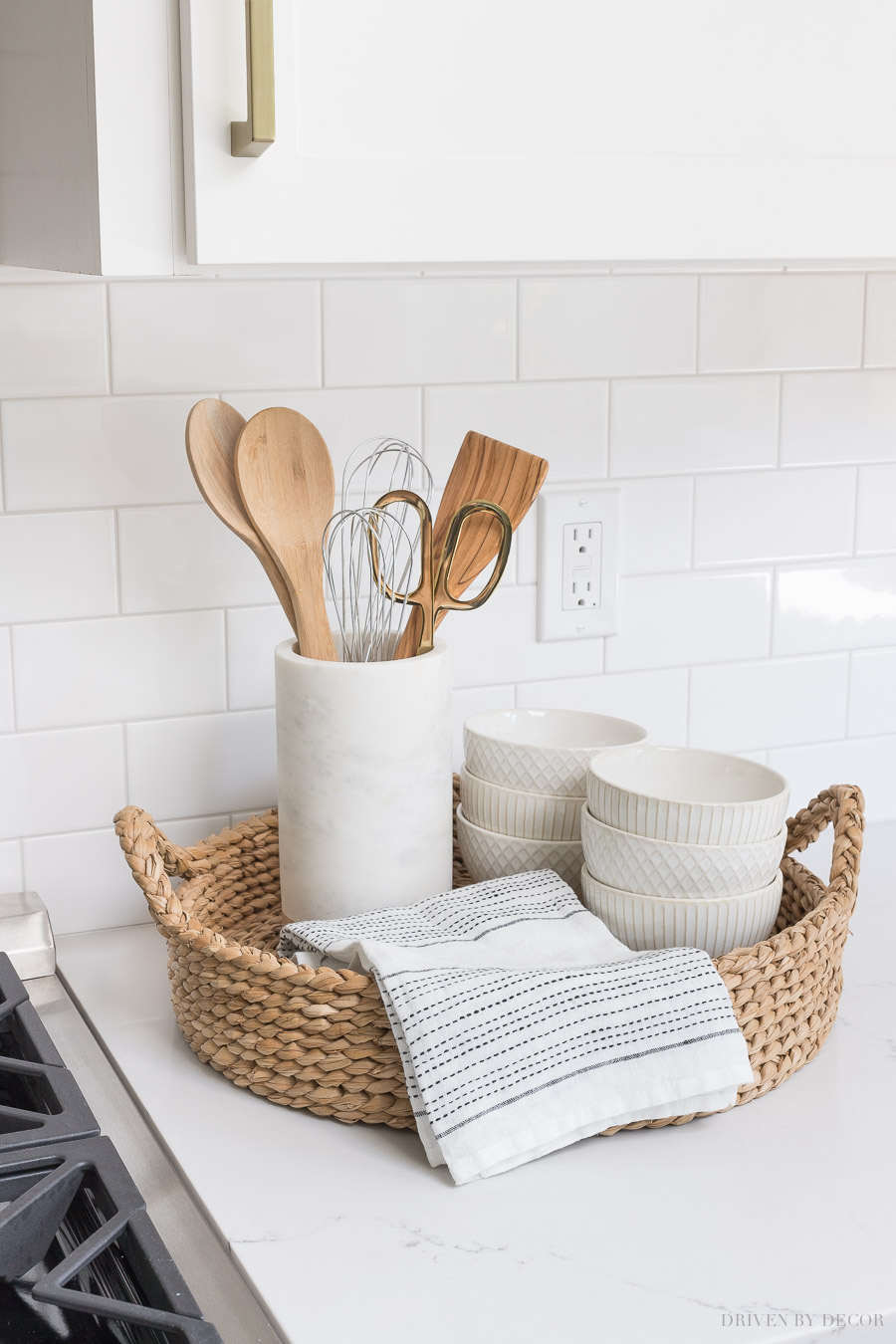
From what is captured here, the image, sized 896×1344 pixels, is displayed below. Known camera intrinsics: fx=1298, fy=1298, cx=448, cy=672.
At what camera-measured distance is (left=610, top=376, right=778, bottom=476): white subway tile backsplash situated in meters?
1.14

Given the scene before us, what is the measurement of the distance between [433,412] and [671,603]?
293mm

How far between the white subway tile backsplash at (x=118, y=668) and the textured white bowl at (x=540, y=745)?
23 cm

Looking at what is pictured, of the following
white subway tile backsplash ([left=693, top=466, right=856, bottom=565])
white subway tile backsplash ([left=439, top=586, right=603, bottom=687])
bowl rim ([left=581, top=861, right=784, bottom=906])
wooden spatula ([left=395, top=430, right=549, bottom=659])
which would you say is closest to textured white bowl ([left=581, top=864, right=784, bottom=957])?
bowl rim ([left=581, top=861, right=784, bottom=906])

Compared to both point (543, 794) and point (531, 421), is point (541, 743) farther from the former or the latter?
point (531, 421)

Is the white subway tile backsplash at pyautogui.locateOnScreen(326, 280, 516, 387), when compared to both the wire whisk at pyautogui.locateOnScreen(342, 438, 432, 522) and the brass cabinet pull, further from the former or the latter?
the brass cabinet pull

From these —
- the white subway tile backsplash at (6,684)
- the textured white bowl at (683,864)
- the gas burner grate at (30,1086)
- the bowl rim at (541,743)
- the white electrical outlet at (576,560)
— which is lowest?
the gas burner grate at (30,1086)

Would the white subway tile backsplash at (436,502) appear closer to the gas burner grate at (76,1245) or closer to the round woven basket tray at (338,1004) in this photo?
the round woven basket tray at (338,1004)

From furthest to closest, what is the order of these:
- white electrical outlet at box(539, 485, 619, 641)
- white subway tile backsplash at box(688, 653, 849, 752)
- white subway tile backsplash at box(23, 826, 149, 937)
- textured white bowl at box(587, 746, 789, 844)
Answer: white subway tile backsplash at box(688, 653, 849, 752) < white electrical outlet at box(539, 485, 619, 641) < white subway tile backsplash at box(23, 826, 149, 937) < textured white bowl at box(587, 746, 789, 844)

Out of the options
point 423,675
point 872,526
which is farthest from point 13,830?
point 872,526

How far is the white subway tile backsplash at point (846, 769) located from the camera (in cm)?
128

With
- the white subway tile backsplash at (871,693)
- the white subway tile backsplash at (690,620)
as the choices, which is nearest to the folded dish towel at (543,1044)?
the white subway tile backsplash at (690,620)

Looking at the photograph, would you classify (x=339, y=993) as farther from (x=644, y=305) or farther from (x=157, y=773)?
(x=644, y=305)

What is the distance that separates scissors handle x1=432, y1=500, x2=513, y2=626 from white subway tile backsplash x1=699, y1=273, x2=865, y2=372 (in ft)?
1.21

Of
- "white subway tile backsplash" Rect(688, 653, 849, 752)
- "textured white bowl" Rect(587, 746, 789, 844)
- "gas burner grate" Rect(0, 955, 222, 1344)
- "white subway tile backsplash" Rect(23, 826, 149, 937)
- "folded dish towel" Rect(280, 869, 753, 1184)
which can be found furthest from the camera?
"white subway tile backsplash" Rect(688, 653, 849, 752)
